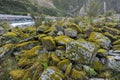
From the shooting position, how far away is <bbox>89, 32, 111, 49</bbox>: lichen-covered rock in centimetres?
677

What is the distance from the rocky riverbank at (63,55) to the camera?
566cm

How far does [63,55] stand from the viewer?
20.6 feet

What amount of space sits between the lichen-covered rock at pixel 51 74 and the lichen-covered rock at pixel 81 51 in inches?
27.4

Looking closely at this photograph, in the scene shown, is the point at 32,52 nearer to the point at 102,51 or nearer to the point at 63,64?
the point at 63,64

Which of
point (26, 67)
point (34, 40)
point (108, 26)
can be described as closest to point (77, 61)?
point (26, 67)

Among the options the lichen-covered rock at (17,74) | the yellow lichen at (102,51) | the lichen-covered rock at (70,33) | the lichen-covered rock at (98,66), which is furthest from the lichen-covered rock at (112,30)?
the lichen-covered rock at (17,74)

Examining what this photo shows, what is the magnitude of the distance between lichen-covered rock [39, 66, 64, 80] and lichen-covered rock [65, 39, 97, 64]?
0.70 meters

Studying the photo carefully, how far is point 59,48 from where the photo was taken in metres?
6.61

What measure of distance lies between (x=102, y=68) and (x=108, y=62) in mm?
244

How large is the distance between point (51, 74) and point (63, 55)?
976mm

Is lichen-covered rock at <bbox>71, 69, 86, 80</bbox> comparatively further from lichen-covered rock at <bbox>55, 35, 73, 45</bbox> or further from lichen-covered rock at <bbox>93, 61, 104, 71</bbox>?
lichen-covered rock at <bbox>55, 35, 73, 45</bbox>

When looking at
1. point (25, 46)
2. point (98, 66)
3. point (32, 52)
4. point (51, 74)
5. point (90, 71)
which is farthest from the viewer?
point (25, 46)

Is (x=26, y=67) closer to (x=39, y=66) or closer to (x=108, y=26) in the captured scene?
(x=39, y=66)

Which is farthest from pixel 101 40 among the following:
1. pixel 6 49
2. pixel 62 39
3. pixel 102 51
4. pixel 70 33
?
→ pixel 6 49
